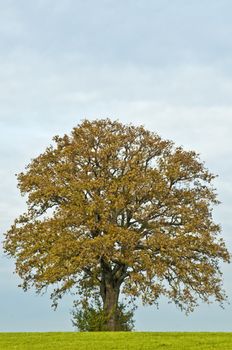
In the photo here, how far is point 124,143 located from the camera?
5331 centimetres

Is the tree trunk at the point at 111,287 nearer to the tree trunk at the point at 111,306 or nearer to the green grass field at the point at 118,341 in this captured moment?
the tree trunk at the point at 111,306

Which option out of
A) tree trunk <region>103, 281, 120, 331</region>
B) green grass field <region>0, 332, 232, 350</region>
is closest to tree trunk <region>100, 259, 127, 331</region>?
tree trunk <region>103, 281, 120, 331</region>

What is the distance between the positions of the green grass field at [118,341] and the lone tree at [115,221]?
27.8 feet

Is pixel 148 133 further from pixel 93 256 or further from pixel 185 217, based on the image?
pixel 93 256

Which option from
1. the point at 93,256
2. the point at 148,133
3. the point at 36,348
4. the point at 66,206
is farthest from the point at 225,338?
the point at 148,133

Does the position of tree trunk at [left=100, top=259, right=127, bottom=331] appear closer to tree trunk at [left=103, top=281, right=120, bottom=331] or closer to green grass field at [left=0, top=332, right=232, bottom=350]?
tree trunk at [left=103, top=281, right=120, bottom=331]

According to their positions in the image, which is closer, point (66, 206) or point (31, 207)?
point (66, 206)

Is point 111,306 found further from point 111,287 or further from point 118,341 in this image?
point 118,341

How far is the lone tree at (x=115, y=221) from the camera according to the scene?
4831cm

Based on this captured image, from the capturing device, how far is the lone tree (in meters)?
48.3

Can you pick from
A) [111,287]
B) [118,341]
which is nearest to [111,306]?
[111,287]

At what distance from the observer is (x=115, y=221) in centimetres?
5066

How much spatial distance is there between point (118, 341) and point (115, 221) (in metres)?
16.0

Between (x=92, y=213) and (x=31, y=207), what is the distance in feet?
24.0
